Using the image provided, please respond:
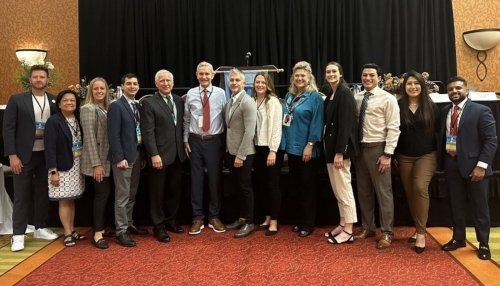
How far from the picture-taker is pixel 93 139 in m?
3.51

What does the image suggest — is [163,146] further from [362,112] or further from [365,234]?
[365,234]

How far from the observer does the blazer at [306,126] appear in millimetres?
3570

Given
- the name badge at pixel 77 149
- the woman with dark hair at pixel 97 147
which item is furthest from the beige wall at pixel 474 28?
the name badge at pixel 77 149

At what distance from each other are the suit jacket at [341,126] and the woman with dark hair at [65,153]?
2133 mm

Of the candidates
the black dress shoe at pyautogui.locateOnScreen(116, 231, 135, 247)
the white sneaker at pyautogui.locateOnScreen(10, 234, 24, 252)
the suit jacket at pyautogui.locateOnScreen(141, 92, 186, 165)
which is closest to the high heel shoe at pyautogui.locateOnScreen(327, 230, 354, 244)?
the suit jacket at pyautogui.locateOnScreen(141, 92, 186, 165)

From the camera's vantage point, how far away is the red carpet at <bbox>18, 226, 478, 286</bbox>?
2771 millimetres

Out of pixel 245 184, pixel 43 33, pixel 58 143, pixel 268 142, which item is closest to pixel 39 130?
pixel 58 143

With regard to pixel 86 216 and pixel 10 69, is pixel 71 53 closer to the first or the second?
pixel 10 69

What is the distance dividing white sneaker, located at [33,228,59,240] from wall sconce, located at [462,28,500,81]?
20.8 feet

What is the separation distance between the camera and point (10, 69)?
7207 millimetres

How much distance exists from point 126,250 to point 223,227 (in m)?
0.91

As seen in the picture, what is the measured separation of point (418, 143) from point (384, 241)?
0.83 m

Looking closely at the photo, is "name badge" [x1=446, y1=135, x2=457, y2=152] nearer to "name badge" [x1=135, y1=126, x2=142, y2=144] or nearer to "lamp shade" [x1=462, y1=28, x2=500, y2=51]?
"name badge" [x1=135, y1=126, x2=142, y2=144]

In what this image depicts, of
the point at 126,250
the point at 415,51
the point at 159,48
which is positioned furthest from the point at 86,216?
the point at 415,51
